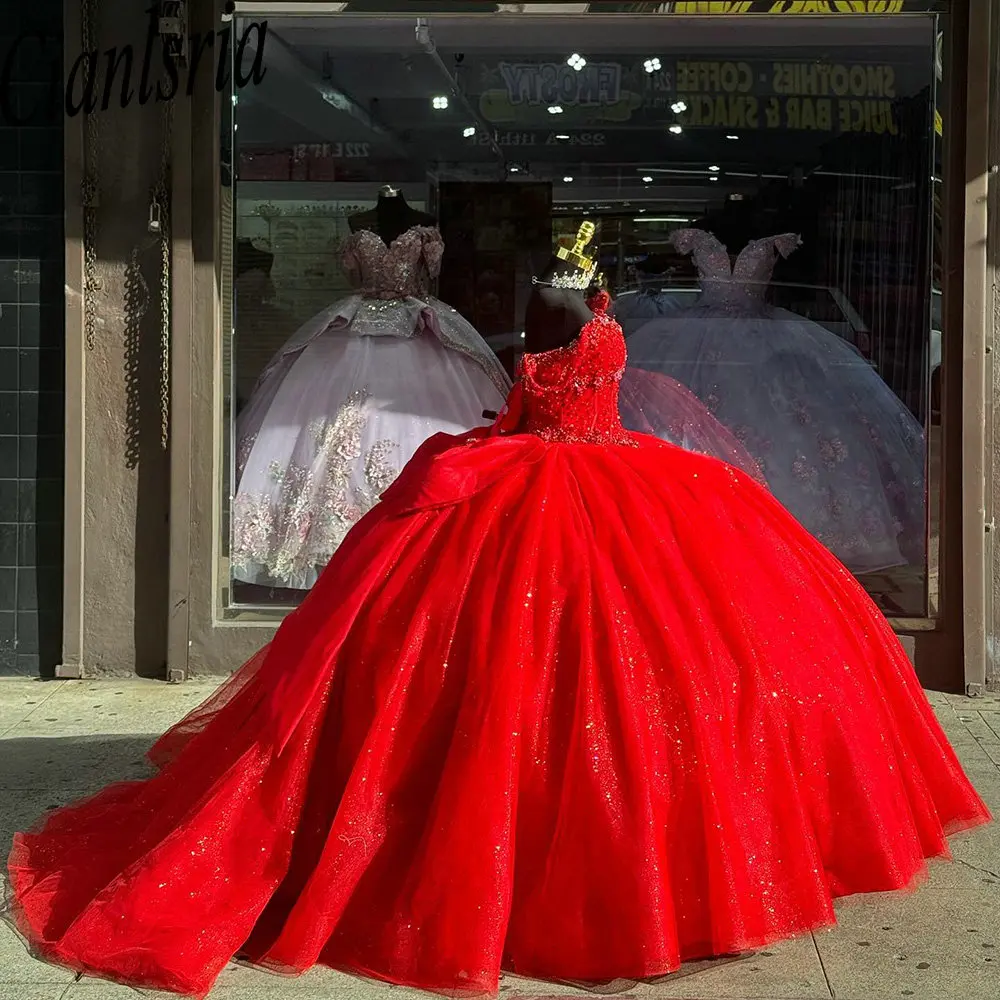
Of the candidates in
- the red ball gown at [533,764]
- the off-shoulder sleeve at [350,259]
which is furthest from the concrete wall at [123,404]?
the red ball gown at [533,764]

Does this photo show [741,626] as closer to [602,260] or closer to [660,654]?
[660,654]

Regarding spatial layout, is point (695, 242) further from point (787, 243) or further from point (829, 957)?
point (829, 957)

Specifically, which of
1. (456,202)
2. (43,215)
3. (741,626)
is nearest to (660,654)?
(741,626)

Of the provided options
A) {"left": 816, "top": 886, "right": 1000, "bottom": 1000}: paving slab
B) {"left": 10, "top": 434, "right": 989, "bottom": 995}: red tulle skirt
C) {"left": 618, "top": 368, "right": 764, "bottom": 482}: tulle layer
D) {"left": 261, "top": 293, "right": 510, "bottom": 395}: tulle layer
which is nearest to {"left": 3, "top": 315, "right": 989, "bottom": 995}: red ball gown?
{"left": 10, "top": 434, "right": 989, "bottom": 995}: red tulle skirt

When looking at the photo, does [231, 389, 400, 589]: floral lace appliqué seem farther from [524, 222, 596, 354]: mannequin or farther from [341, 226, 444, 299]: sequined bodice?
[524, 222, 596, 354]: mannequin

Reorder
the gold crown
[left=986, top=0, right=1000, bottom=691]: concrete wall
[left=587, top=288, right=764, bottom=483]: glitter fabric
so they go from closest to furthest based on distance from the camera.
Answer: the gold crown, [left=986, top=0, right=1000, bottom=691]: concrete wall, [left=587, top=288, right=764, bottom=483]: glitter fabric

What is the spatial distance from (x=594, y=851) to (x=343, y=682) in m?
0.78

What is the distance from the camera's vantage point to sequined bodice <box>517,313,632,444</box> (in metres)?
4.05

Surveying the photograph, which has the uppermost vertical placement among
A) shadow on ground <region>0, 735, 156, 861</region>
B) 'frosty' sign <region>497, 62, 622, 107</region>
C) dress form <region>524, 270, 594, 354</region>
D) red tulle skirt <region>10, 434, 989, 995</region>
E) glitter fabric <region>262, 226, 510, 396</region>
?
'frosty' sign <region>497, 62, 622, 107</region>

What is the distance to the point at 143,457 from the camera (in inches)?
252

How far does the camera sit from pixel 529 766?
341cm

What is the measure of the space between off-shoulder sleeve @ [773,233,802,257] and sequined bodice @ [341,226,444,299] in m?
1.52

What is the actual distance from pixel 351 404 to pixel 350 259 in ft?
2.19

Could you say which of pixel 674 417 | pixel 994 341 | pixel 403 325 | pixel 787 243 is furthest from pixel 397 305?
pixel 994 341
